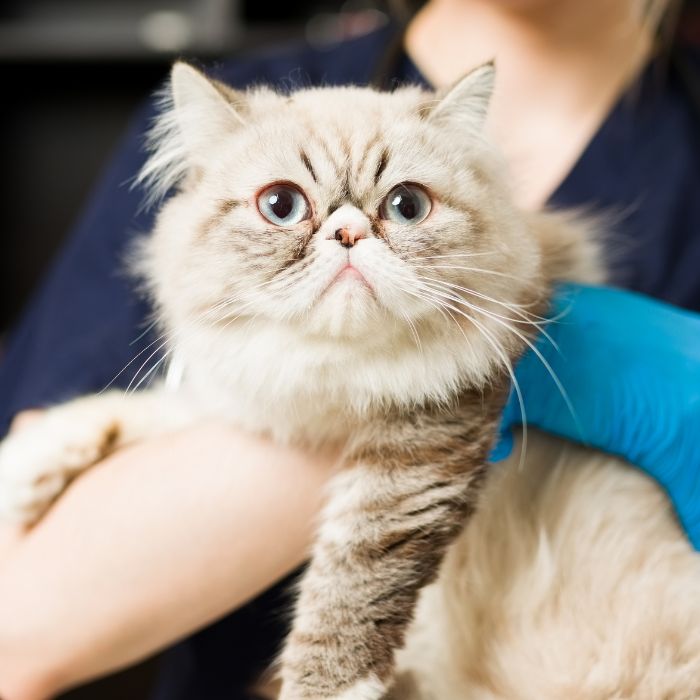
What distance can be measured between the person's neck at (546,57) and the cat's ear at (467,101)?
1.72ft

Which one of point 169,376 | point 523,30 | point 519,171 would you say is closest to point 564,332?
point 519,171

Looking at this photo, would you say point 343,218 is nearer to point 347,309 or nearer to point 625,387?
point 347,309

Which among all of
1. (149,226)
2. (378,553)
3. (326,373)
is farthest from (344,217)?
(149,226)

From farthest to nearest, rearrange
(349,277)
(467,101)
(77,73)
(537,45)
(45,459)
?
(77,73) < (537,45) < (45,459) < (467,101) < (349,277)

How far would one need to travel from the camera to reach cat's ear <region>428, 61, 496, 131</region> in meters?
0.92

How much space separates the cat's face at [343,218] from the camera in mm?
809

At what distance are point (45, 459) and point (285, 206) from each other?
0.52 m

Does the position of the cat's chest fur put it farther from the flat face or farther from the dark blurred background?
the dark blurred background

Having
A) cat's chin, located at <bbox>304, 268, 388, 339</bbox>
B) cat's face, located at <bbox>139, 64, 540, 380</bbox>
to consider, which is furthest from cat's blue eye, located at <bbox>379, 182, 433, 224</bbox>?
cat's chin, located at <bbox>304, 268, 388, 339</bbox>

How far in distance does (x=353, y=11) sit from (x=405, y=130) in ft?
7.23

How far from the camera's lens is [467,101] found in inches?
37.0

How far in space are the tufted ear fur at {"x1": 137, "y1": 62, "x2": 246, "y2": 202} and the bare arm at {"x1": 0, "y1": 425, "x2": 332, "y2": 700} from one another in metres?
0.38

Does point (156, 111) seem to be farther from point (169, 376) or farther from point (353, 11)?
point (353, 11)

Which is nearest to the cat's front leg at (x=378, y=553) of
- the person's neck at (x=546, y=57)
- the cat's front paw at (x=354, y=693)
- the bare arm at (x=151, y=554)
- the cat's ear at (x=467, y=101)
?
the cat's front paw at (x=354, y=693)
